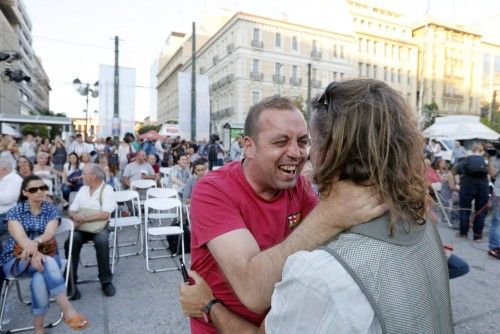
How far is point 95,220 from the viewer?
15.5 ft

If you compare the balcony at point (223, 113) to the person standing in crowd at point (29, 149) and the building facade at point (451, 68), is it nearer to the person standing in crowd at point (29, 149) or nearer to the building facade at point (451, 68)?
the building facade at point (451, 68)

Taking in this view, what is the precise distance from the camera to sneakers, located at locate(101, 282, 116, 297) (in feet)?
14.6

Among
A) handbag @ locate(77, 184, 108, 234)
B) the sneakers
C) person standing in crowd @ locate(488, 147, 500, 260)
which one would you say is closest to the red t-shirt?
the sneakers

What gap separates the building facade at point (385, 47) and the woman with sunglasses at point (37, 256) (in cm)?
4914

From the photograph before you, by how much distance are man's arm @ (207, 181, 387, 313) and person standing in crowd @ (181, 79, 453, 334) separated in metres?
0.03

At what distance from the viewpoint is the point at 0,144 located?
9.86 metres

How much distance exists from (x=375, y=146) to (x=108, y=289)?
14.2ft

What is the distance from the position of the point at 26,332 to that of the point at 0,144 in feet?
26.1

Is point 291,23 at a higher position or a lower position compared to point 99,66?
higher

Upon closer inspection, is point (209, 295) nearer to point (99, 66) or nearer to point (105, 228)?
point (105, 228)

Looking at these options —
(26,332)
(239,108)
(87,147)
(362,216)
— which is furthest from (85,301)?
(239,108)

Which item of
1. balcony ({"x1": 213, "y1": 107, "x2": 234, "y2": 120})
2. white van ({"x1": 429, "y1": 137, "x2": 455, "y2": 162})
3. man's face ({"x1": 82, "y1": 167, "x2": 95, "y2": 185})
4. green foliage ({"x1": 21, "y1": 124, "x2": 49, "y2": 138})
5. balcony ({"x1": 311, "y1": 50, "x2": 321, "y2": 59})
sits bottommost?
man's face ({"x1": 82, "y1": 167, "x2": 95, "y2": 185})

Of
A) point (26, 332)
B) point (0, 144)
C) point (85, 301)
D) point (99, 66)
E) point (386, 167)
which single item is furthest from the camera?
point (99, 66)

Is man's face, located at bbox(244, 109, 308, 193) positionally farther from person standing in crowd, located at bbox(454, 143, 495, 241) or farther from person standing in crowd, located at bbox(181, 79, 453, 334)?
person standing in crowd, located at bbox(454, 143, 495, 241)
